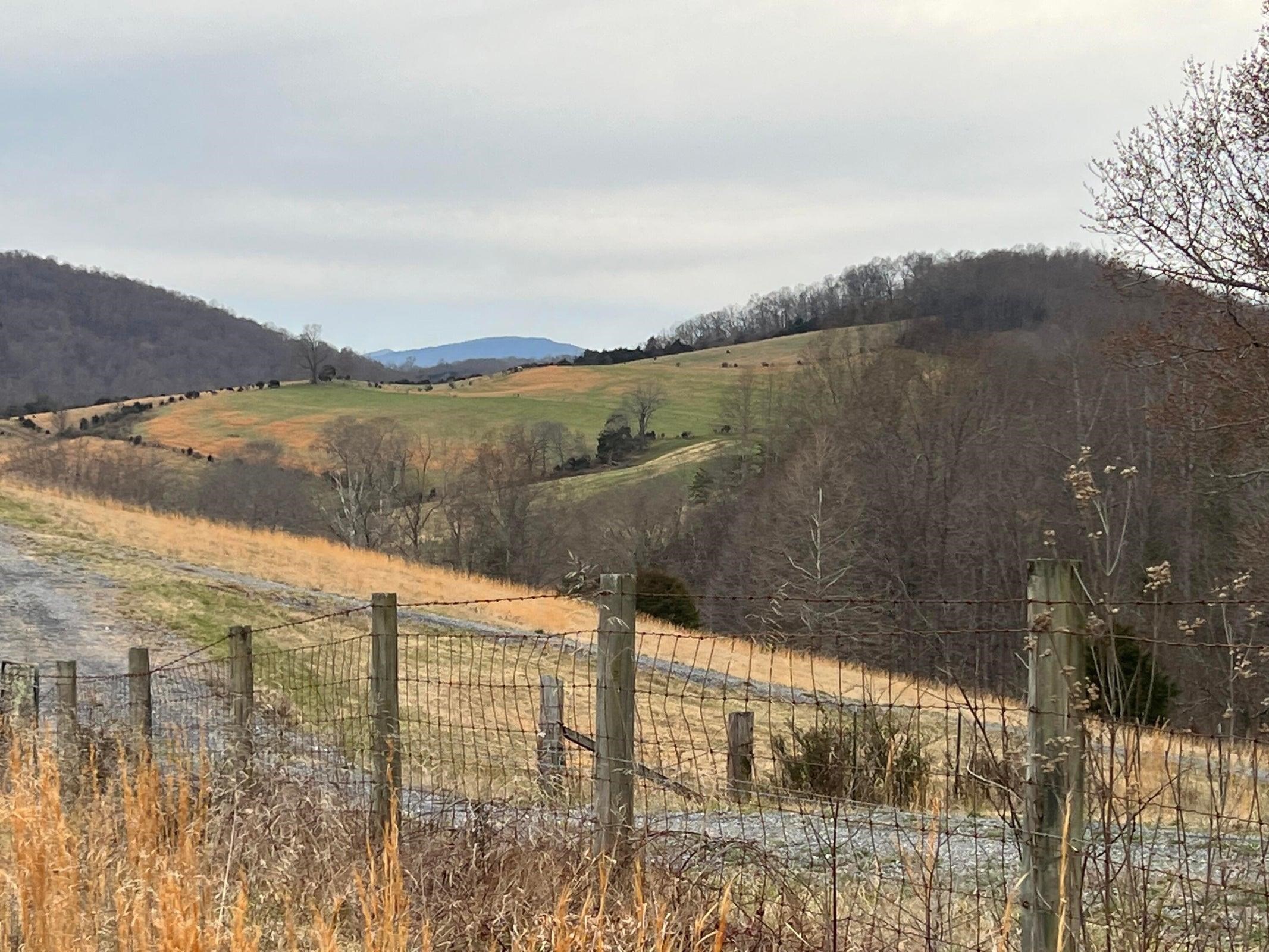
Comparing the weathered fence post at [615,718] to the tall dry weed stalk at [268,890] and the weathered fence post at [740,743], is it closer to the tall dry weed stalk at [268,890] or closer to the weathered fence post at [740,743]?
the tall dry weed stalk at [268,890]

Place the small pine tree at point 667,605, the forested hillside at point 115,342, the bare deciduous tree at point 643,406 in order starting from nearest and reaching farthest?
the small pine tree at point 667,605 → the bare deciduous tree at point 643,406 → the forested hillside at point 115,342

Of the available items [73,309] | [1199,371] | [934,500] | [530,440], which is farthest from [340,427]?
[73,309]

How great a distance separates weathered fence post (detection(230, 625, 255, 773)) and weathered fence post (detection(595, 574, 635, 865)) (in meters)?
3.22

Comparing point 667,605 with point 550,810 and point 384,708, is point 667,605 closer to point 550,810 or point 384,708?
point 384,708

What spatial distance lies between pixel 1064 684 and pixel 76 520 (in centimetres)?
2651

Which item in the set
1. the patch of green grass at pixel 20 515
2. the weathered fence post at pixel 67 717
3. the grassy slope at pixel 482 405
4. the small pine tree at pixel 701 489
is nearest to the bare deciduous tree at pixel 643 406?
the grassy slope at pixel 482 405

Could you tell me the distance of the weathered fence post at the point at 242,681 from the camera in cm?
676

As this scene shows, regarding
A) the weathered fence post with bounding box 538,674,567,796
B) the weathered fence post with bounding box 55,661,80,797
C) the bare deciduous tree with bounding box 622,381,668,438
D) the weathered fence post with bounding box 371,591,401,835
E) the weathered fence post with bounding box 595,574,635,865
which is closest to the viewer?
the weathered fence post with bounding box 595,574,635,865

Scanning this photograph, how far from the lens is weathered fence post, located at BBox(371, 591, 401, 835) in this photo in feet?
16.7

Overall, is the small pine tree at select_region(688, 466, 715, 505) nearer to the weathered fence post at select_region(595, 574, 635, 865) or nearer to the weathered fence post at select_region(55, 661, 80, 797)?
the weathered fence post at select_region(55, 661, 80, 797)

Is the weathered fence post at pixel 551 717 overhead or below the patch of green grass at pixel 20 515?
below

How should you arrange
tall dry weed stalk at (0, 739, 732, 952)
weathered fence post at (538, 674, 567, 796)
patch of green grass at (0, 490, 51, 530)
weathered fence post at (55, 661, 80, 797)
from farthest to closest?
1. patch of green grass at (0, 490, 51, 530)
2. weathered fence post at (538, 674, 567, 796)
3. weathered fence post at (55, 661, 80, 797)
4. tall dry weed stalk at (0, 739, 732, 952)

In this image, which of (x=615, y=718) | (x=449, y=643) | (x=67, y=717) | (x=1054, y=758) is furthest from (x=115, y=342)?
(x=1054, y=758)

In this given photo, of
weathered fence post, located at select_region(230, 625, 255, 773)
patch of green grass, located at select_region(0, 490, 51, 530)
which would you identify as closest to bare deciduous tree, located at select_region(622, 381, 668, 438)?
patch of green grass, located at select_region(0, 490, 51, 530)
